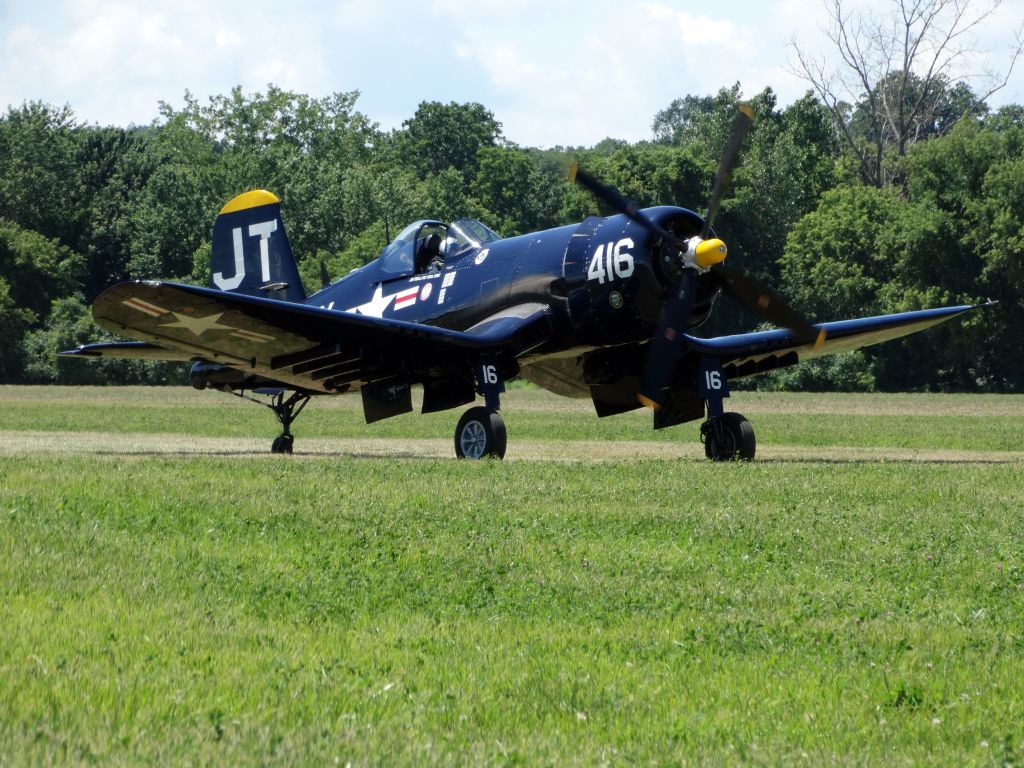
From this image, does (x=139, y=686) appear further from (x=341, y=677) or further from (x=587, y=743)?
(x=587, y=743)

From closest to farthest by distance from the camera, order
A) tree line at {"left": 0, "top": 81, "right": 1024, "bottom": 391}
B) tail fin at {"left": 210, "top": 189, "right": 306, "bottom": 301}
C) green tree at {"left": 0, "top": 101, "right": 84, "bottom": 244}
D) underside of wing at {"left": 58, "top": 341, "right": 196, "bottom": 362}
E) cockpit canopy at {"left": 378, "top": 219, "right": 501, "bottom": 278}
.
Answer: cockpit canopy at {"left": 378, "top": 219, "right": 501, "bottom": 278} < underside of wing at {"left": 58, "top": 341, "right": 196, "bottom": 362} < tail fin at {"left": 210, "top": 189, "right": 306, "bottom": 301} < tree line at {"left": 0, "top": 81, "right": 1024, "bottom": 391} < green tree at {"left": 0, "top": 101, "right": 84, "bottom": 244}

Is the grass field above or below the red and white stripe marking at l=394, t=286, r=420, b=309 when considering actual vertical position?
below

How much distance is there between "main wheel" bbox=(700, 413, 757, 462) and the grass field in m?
3.39

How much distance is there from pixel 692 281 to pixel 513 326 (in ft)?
8.28

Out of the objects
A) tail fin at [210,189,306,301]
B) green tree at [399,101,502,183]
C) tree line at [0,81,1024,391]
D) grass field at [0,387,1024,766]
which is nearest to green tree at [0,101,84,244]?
tree line at [0,81,1024,391]

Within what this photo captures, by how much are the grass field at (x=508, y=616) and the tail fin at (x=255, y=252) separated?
8336 mm

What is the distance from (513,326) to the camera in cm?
1827

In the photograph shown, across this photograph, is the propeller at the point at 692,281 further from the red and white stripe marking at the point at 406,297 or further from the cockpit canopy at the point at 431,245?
the red and white stripe marking at the point at 406,297

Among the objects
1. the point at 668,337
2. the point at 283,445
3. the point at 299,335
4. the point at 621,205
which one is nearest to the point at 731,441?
the point at 668,337

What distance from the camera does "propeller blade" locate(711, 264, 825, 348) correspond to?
17156 millimetres

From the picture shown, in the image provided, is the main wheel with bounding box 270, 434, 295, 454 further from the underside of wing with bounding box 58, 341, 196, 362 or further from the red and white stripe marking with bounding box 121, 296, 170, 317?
the red and white stripe marking with bounding box 121, 296, 170, 317

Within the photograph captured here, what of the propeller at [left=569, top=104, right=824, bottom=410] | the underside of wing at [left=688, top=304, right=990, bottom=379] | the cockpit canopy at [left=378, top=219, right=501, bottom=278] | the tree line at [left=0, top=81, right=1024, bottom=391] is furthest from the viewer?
the tree line at [left=0, top=81, right=1024, bottom=391]

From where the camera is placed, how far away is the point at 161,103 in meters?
98.8

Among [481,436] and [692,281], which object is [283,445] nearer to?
[481,436]
